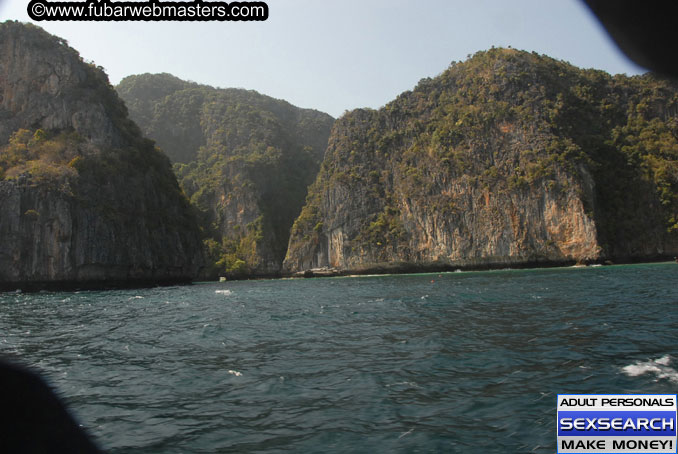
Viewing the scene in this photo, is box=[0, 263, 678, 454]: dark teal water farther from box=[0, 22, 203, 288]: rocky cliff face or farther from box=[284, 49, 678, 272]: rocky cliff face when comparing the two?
box=[284, 49, 678, 272]: rocky cliff face

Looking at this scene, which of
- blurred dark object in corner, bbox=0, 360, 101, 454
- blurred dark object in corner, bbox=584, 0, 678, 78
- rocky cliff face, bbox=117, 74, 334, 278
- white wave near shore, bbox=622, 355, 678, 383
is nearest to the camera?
blurred dark object in corner, bbox=584, 0, 678, 78

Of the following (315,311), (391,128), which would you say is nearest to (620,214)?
(391,128)

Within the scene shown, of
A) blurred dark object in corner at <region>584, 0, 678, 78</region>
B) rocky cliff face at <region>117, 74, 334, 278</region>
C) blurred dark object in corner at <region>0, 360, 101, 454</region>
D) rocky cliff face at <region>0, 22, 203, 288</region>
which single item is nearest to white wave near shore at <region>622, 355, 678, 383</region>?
blurred dark object in corner at <region>584, 0, 678, 78</region>

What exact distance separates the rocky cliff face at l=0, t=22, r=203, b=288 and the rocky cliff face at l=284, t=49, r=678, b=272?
38043mm

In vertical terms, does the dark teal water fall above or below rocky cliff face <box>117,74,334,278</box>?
below

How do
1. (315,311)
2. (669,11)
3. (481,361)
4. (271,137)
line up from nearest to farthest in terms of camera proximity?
1. (669,11)
2. (481,361)
3. (315,311)
4. (271,137)

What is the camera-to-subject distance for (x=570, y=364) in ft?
30.4

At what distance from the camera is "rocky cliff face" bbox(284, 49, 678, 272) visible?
251ft

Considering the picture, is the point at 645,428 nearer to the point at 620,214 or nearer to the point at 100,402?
the point at 100,402

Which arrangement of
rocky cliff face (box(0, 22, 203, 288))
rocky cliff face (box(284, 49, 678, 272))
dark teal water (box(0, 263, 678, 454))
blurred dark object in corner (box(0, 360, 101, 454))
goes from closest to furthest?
blurred dark object in corner (box(0, 360, 101, 454)) < dark teal water (box(0, 263, 678, 454)) < rocky cliff face (box(0, 22, 203, 288)) < rocky cliff face (box(284, 49, 678, 272))

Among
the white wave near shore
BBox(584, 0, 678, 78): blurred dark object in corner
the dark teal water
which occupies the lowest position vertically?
the dark teal water

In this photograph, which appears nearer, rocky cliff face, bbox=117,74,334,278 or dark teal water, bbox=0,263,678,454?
dark teal water, bbox=0,263,678,454

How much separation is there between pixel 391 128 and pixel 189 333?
315ft

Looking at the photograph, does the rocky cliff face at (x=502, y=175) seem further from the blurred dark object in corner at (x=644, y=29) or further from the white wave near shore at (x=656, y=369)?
the blurred dark object in corner at (x=644, y=29)
